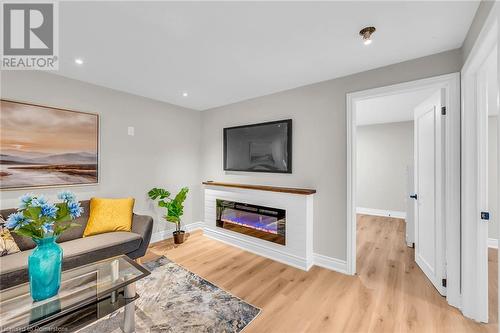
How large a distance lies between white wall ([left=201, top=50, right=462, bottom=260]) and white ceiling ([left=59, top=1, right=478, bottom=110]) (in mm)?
134

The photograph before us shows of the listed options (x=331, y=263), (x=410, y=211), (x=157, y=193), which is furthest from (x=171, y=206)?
(x=410, y=211)

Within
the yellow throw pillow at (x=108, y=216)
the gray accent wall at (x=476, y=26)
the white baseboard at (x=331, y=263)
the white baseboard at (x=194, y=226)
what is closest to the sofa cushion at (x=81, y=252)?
the yellow throw pillow at (x=108, y=216)

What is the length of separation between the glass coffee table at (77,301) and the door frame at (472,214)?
273 centimetres

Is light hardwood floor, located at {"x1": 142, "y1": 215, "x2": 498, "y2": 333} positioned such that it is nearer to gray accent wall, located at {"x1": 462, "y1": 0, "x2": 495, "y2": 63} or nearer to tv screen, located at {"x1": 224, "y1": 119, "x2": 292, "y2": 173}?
tv screen, located at {"x1": 224, "y1": 119, "x2": 292, "y2": 173}

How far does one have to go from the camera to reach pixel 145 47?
1.99m

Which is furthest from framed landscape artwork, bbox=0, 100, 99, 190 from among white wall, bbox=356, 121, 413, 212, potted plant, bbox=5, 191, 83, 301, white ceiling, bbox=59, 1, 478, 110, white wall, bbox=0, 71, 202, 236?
white wall, bbox=356, 121, 413, 212

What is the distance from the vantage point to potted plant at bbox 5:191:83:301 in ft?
4.31

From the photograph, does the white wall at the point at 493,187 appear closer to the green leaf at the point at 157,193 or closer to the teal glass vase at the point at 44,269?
the green leaf at the point at 157,193

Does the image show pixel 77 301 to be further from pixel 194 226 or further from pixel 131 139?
pixel 194 226

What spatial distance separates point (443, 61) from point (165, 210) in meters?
4.18

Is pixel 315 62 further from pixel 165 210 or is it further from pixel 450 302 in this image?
pixel 165 210

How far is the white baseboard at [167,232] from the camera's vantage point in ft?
11.6

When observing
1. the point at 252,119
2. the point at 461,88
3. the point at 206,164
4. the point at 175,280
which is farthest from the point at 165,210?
the point at 461,88

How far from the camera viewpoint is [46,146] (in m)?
2.52
